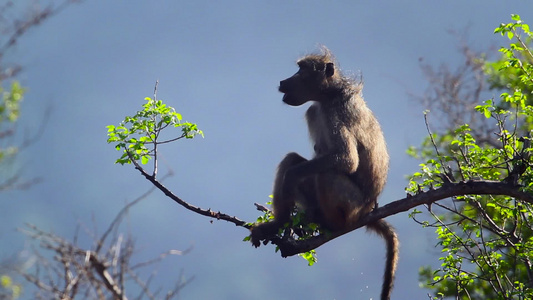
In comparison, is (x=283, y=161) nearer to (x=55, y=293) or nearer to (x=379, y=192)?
(x=379, y=192)

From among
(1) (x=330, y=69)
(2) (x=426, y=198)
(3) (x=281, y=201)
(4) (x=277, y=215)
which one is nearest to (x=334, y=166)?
(3) (x=281, y=201)

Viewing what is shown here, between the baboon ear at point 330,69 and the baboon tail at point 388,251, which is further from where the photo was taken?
the baboon ear at point 330,69

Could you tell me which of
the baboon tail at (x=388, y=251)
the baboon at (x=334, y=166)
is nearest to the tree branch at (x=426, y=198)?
the baboon at (x=334, y=166)

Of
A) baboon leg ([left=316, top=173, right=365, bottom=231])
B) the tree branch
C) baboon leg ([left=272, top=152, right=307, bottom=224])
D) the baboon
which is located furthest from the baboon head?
the tree branch

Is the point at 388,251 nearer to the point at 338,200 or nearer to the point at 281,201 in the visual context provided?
the point at 338,200

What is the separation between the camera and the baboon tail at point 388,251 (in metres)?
6.76

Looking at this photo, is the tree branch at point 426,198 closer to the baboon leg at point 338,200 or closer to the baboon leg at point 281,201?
the baboon leg at point 338,200

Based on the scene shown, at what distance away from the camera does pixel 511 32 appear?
6281 mm

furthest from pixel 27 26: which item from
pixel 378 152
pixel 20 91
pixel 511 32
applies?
pixel 511 32

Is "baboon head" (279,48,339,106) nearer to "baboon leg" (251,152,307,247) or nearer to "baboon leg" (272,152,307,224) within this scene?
"baboon leg" (272,152,307,224)

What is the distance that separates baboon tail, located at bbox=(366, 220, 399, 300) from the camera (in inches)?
266

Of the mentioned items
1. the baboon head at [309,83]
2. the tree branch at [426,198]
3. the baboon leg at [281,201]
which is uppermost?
the baboon head at [309,83]

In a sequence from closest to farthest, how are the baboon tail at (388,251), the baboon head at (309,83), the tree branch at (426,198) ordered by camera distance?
1. the tree branch at (426,198)
2. the baboon tail at (388,251)
3. the baboon head at (309,83)

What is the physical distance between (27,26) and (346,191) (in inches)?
385
